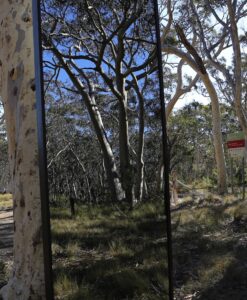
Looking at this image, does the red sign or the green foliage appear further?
the red sign

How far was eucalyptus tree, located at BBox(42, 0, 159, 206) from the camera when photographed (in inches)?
125

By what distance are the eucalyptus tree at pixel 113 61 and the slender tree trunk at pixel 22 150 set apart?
0.38m

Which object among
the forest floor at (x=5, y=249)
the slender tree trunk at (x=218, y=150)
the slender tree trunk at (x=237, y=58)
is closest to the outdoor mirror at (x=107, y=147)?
the forest floor at (x=5, y=249)

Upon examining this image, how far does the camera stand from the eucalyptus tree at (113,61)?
3180 millimetres

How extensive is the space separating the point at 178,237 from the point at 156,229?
14.0 ft

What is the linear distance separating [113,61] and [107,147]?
0.63 meters

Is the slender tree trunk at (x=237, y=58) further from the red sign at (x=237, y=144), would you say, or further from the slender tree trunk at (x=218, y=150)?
the slender tree trunk at (x=218, y=150)

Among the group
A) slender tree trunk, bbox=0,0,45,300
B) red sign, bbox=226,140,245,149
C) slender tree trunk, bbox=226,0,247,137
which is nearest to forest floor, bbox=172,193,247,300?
slender tree trunk, bbox=0,0,45,300

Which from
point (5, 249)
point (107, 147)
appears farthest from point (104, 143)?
point (5, 249)

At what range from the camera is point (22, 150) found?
333cm

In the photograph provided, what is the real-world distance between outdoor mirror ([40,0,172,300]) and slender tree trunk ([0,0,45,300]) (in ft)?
0.98

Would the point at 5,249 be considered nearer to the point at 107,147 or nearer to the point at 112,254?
the point at 112,254

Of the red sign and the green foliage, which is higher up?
the red sign

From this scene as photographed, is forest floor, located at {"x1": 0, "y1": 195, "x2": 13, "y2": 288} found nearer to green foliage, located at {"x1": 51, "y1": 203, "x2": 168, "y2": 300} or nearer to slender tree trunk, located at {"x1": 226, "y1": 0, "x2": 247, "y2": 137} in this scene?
green foliage, located at {"x1": 51, "y1": 203, "x2": 168, "y2": 300}
